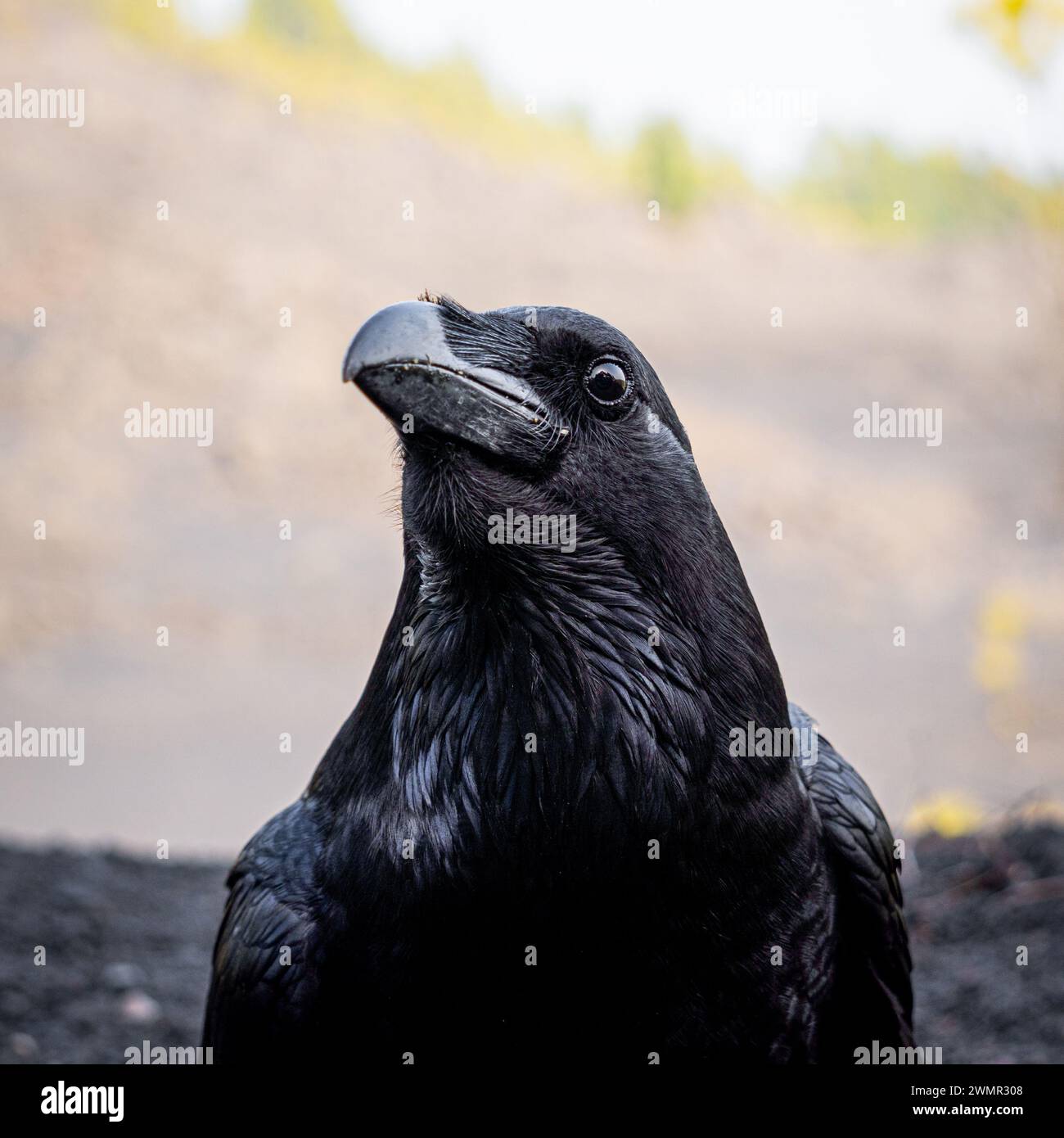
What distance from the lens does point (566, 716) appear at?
2451mm

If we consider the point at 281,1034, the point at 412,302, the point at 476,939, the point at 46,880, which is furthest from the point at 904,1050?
the point at 46,880

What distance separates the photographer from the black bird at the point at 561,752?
2.43m

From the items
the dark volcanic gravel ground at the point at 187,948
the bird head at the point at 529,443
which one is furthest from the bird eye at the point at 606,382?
the dark volcanic gravel ground at the point at 187,948

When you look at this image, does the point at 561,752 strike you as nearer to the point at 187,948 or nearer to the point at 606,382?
the point at 606,382

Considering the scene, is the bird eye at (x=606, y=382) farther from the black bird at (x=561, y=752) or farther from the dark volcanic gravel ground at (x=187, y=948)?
the dark volcanic gravel ground at (x=187, y=948)

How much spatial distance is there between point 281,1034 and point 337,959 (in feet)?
0.87

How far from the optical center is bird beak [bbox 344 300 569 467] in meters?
2.24

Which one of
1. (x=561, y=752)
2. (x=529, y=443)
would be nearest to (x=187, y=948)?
(x=561, y=752)

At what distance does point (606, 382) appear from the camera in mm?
2506

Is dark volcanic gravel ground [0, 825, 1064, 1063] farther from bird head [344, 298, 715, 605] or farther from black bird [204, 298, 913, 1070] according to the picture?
bird head [344, 298, 715, 605]

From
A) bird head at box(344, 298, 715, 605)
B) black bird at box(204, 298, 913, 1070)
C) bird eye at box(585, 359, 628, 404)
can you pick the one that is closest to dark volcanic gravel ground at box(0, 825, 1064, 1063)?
black bird at box(204, 298, 913, 1070)

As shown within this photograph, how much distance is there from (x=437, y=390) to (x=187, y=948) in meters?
4.37

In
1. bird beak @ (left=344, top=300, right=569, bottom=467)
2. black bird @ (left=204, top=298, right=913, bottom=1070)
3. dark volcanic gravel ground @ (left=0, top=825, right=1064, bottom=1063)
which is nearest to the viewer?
bird beak @ (left=344, top=300, right=569, bottom=467)
